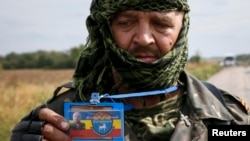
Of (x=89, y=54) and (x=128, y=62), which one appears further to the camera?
(x=89, y=54)

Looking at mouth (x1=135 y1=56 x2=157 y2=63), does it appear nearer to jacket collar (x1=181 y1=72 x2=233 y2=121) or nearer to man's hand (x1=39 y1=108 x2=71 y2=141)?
jacket collar (x1=181 y1=72 x2=233 y2=121)

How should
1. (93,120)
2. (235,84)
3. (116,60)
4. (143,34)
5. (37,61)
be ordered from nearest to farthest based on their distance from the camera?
(93,120) → (143,34) → (116,60) → (235,84) → (37,61)

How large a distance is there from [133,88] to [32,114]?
516 millimetres

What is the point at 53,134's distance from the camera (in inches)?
76.2

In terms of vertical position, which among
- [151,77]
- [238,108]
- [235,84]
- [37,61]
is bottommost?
[37,61]

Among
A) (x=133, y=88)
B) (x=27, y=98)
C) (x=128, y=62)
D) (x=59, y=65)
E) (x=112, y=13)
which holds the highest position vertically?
(x=112, y=13)

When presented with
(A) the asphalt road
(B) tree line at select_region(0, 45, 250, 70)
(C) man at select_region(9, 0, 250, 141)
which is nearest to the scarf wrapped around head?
(C) man at select_region(9, 0, 250, 141)

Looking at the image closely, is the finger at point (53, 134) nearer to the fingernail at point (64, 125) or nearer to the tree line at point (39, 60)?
the fingernail at point (64, 125)

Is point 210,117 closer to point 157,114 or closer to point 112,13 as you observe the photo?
point 157,114

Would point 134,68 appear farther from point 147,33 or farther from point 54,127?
point 54,127

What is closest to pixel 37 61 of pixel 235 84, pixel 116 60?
pixel 235 84

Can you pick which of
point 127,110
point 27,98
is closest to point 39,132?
point 127,110

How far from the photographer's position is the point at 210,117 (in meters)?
2.20

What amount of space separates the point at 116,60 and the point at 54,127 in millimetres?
488
